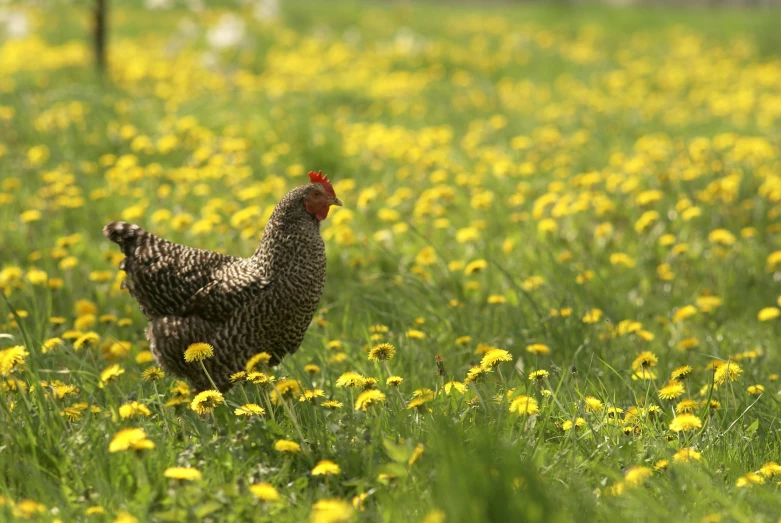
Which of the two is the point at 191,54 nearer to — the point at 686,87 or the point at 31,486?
the point at 686,87

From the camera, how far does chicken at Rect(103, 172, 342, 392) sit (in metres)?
3.28

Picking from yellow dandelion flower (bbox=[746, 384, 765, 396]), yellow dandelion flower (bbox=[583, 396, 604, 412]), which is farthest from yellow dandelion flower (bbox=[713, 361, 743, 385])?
yellow dandelion flower (bbox=[583, 396, 604, 412])

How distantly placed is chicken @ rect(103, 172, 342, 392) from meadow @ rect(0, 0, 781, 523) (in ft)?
0.41

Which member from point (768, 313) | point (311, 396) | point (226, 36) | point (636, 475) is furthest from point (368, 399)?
point (226, 36)

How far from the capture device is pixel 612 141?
788 centimetres

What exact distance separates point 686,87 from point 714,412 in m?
8.96

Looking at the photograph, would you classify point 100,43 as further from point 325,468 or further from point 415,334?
point 325,468

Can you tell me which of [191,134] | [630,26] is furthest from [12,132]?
[630,26]

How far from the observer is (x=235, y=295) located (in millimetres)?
3314

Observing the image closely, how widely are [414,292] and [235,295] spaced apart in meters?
1.27

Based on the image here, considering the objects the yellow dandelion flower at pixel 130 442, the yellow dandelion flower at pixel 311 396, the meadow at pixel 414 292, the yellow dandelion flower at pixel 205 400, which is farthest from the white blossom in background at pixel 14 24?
the yellow dandelion flower at pixel 130 442

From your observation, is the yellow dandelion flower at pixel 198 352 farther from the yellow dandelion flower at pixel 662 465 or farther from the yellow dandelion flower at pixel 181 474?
the yellow dandelion flower at pixel 662 465

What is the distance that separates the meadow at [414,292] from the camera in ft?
8.41

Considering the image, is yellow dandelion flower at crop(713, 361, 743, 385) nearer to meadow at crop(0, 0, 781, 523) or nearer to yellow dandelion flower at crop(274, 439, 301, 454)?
meadow at crop(0, 0, 781, 523)
